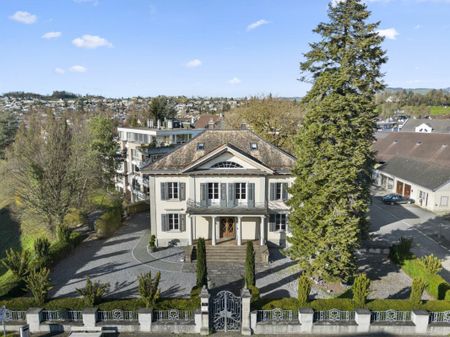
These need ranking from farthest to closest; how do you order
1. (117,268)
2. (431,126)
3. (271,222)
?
(431,126), (271,222), (117,268)

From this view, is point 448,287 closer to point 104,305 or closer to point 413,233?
point 413,233

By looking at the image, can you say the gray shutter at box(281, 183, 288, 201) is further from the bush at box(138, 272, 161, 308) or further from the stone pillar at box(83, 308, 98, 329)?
the stone pillar at box(83, 308, 98, 329)

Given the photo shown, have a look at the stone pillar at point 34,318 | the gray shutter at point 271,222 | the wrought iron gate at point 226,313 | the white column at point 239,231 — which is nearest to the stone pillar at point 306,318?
the wrought iron gate at point 226,313

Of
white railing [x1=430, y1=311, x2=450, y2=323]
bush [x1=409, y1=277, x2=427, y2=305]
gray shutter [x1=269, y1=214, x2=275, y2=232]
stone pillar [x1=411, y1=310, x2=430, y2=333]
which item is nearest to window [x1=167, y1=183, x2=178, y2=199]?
gray shutter [x1=269, y1=214, x2=275, y2=232]

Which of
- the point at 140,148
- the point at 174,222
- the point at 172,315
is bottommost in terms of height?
the point at 172,315

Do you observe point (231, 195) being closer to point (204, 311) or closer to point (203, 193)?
point (203, 193)

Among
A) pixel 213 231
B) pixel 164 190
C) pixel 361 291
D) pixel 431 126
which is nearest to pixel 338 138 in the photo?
pixel 361 291

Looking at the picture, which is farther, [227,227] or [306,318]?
[227,227]

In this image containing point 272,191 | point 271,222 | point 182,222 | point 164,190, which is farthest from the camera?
point 182,222
